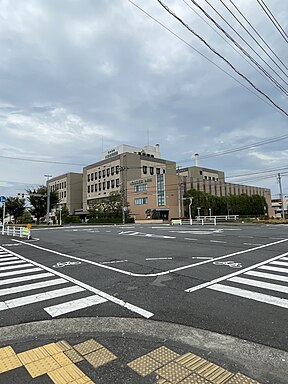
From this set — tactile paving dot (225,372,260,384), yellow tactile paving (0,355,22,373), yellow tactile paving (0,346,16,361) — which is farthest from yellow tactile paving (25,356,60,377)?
tactile paving dot (225,372,260,384)

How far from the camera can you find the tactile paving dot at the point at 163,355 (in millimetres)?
2941

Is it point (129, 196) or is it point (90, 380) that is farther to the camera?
point (129, 196)

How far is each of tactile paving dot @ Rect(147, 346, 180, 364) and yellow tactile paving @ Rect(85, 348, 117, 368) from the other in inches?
18.0

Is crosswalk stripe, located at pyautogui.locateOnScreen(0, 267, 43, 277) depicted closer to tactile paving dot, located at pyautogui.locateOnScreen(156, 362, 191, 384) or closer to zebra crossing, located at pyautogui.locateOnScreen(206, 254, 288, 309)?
zebra crossing, located at pyautogui.locateOnScreen(206, 254, 288, 309)

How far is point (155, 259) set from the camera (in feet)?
30.4

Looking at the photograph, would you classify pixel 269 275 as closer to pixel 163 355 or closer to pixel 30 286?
pixel 163 355

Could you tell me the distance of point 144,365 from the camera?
2.81 metres

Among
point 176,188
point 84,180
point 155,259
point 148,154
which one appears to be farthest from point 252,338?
point 84,180

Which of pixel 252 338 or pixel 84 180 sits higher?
pixel 84 180

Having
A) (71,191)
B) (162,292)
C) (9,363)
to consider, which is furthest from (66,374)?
(71,191)

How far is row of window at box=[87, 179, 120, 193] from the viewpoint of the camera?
72250 millimetres

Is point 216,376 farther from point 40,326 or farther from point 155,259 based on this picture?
point 155,259

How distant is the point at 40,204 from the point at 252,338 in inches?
1873

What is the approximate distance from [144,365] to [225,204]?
73314mm
